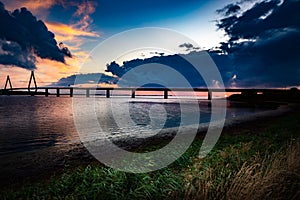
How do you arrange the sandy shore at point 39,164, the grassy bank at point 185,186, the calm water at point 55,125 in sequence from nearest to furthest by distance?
the grassy bank at point 185,186
the sandy shore at point 39,164
the calm water at point 55,125

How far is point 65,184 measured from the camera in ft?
21.7

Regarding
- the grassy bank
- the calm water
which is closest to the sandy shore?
the grassy bank

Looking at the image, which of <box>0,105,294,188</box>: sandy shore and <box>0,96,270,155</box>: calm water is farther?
<box>0,96,270,155</box>: calm water

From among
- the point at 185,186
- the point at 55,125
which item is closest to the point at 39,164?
the point at 185,186

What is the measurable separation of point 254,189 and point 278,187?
942mm

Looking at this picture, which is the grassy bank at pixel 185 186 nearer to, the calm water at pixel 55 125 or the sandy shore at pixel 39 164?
the sandy shore at pixel 39 164

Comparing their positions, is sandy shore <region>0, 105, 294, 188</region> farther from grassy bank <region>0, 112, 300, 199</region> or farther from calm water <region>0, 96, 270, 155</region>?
calm water <region>0, 96, 270, 155</region>

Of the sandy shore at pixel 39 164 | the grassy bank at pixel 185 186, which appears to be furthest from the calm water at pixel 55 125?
the grassy bank at pixel 185 186

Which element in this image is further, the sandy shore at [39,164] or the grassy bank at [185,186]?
the sandy shore at [39,164]

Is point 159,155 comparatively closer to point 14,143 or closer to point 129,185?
point 129,185

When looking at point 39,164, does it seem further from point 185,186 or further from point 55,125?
point 55,125

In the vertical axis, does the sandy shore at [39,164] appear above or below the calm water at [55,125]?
above

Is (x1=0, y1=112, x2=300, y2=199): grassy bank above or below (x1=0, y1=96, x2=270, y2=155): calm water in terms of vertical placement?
above

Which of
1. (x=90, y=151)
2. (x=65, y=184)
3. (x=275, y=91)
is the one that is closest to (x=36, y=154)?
(x=90, y=151)
